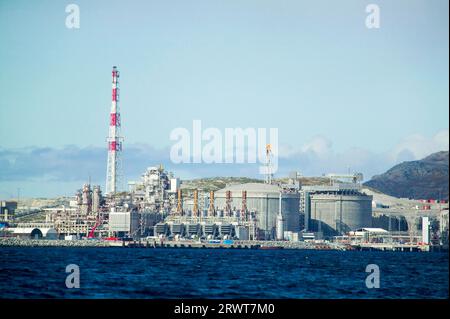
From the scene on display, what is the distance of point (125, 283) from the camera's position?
236 feet

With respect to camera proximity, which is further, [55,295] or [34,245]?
[34,245]

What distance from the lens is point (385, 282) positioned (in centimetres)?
8012

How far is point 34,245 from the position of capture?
193 metres

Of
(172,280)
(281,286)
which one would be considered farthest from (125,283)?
(281,286)

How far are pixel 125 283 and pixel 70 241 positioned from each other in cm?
12764
